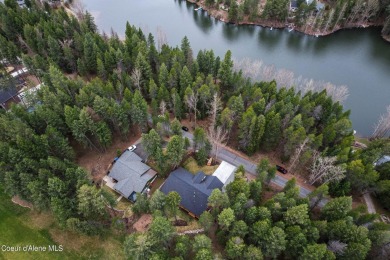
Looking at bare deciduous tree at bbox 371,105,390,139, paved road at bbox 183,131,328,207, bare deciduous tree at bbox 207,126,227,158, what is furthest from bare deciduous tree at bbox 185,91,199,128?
bare deciduous tree at bbox 371,105,390,139

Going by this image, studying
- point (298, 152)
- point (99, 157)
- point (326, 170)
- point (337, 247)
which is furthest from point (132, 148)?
point (337, 247)

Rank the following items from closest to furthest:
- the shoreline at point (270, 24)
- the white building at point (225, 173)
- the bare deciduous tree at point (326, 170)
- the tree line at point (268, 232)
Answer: the tree line at point (268, 232) < the bare deciduous tree at point (326, 170) < the white building at point (225, 173) < the shoreline at point (270, 24)

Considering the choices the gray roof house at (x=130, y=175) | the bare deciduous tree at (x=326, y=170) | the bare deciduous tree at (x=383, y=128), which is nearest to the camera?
the bare deciduous tree at (x=326, y=170)

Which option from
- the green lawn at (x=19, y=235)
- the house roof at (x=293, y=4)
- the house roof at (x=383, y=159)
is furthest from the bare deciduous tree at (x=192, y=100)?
the house roof at (x=293, y=4)

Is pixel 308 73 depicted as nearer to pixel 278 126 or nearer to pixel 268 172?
pixel 278 126

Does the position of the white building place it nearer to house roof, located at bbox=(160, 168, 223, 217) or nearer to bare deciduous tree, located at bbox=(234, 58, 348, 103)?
house roof, located at bbox=(160, 168, 223, 217)

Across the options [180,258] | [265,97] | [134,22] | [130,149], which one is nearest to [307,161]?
[265,97]

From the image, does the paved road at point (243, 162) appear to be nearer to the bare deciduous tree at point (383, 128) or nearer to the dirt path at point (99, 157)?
the dirt path at point (99, 157)
